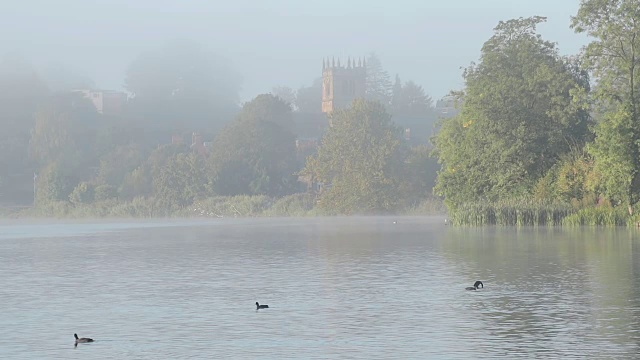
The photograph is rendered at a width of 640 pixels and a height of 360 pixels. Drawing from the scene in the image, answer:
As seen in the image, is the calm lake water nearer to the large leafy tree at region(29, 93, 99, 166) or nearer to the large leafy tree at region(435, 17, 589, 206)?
the large leafy tree at region(435, 17, 589, 206)

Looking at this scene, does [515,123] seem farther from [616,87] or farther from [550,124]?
[616,87]

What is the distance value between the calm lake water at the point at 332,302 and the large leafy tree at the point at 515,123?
87.5ft

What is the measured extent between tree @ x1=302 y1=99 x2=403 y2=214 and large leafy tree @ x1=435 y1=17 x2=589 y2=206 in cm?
4477

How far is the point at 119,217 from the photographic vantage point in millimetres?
139375

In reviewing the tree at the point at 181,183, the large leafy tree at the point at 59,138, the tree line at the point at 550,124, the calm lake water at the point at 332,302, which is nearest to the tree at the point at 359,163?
the tree at the point at 181,183

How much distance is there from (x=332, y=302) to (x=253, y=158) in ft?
394

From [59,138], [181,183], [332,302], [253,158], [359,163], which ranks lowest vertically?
[332,302]

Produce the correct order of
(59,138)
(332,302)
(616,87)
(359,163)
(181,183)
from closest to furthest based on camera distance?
1. (332,302)
2. (616,87)
3. (359,163)
4. (181,183)
5. (59,138)

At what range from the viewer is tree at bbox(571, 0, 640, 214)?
238 feet

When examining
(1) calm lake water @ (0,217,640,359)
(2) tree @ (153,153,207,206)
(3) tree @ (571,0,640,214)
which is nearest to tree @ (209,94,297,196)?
(2) tree @ (153,153,207,206)

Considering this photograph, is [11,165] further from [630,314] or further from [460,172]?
[630,314]

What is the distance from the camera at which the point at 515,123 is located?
83750 millimetres

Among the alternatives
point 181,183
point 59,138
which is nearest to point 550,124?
point 181,183

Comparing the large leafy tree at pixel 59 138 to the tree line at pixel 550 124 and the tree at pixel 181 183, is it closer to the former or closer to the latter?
the tree at pixel 181 183
